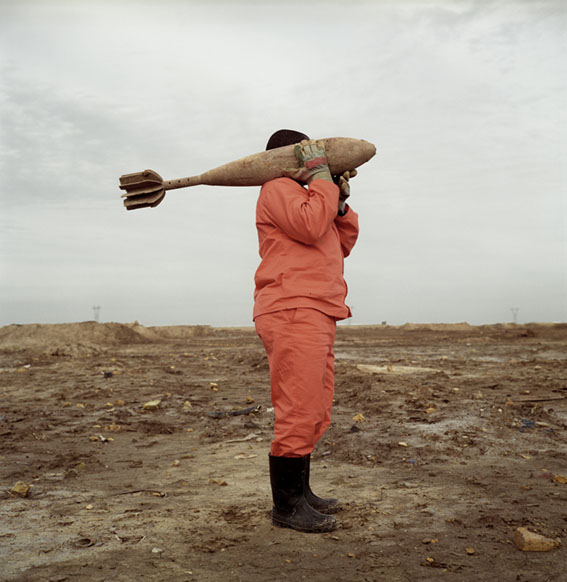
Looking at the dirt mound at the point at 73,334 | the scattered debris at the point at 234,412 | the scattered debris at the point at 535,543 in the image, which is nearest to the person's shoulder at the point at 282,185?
the scattered debris at the point at 535,543

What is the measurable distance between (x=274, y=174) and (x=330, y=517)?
1.99 m

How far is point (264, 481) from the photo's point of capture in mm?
4121

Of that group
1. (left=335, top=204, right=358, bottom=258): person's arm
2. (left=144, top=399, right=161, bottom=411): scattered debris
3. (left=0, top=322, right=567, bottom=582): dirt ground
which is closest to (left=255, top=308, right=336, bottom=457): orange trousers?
(left=0, top=322, right=567, bottom=582): dirt ground

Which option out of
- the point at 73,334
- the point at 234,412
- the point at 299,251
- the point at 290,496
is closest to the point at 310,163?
the point at 299,251

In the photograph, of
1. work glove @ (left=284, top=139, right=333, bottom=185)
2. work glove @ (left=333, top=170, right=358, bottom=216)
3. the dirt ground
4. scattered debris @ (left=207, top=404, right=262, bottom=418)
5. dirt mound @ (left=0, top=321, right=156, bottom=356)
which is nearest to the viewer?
the dirt ground

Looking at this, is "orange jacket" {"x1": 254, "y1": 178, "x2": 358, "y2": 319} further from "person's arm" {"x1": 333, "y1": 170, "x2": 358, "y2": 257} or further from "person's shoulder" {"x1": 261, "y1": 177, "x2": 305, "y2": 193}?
"person's arm" {"x1": 333, "y1": 170, "x2": 358, "y2": 257}

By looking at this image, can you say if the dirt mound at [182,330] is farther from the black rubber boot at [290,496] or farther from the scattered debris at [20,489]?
the black rubber boot at [290,496]

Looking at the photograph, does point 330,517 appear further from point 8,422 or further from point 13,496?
point 8,422

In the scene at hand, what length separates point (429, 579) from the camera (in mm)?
2432

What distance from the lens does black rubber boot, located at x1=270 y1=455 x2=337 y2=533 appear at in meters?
3.04

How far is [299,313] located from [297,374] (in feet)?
1.07

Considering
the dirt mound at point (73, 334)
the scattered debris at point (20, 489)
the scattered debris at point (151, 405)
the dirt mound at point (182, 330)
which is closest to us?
the scattered debris at point (20, 489)

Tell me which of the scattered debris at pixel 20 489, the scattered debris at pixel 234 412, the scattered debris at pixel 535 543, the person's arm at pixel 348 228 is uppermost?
the person's arm at pixel 348 228

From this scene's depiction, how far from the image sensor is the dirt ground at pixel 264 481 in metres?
2.62
